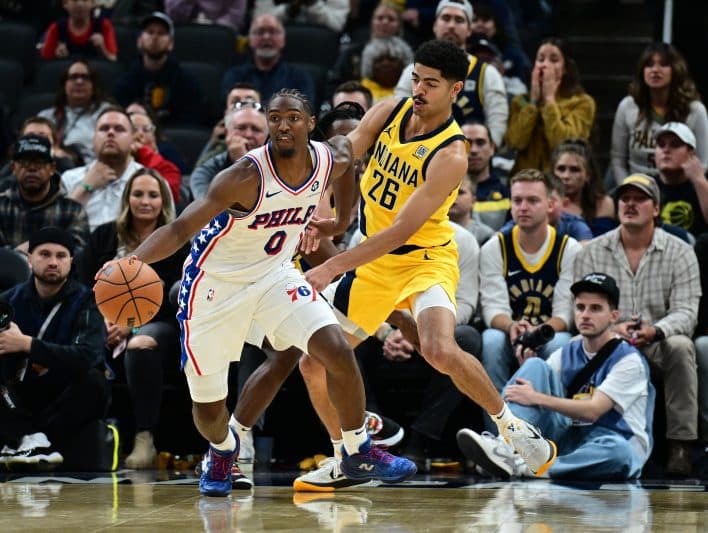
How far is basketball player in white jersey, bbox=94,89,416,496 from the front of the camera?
570 cm

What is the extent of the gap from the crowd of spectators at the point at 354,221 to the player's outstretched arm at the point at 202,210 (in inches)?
80.0

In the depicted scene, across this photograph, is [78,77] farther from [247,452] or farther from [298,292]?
[298,292]

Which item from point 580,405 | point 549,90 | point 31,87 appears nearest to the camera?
point 580,405

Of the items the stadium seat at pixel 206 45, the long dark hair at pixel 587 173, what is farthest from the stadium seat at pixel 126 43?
the long dark hair at pixel 587 173

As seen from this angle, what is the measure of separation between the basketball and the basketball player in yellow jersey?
102 centimetres

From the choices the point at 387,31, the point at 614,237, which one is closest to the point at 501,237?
the point at 614,237

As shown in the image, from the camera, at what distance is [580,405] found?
23.4 ft

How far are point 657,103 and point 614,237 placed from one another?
194 cm

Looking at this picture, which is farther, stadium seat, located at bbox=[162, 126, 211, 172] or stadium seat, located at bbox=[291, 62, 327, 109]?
stadium seat, located at bbox=[291, 62, 327, 109]

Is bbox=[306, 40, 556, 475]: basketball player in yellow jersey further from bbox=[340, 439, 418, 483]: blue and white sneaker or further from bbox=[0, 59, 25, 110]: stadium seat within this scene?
bbox=[0, 59, 25, 110]: stadium seat

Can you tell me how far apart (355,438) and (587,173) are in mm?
3673

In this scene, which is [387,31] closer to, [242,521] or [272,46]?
[272,46]

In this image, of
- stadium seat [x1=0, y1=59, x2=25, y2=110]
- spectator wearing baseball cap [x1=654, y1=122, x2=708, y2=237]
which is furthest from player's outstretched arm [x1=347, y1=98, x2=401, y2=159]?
stadium seat [x1=0, y1=59, x2=25, y2=110]

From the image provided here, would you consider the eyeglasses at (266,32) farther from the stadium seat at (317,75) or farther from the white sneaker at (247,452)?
the white sneaker at (247,452)
